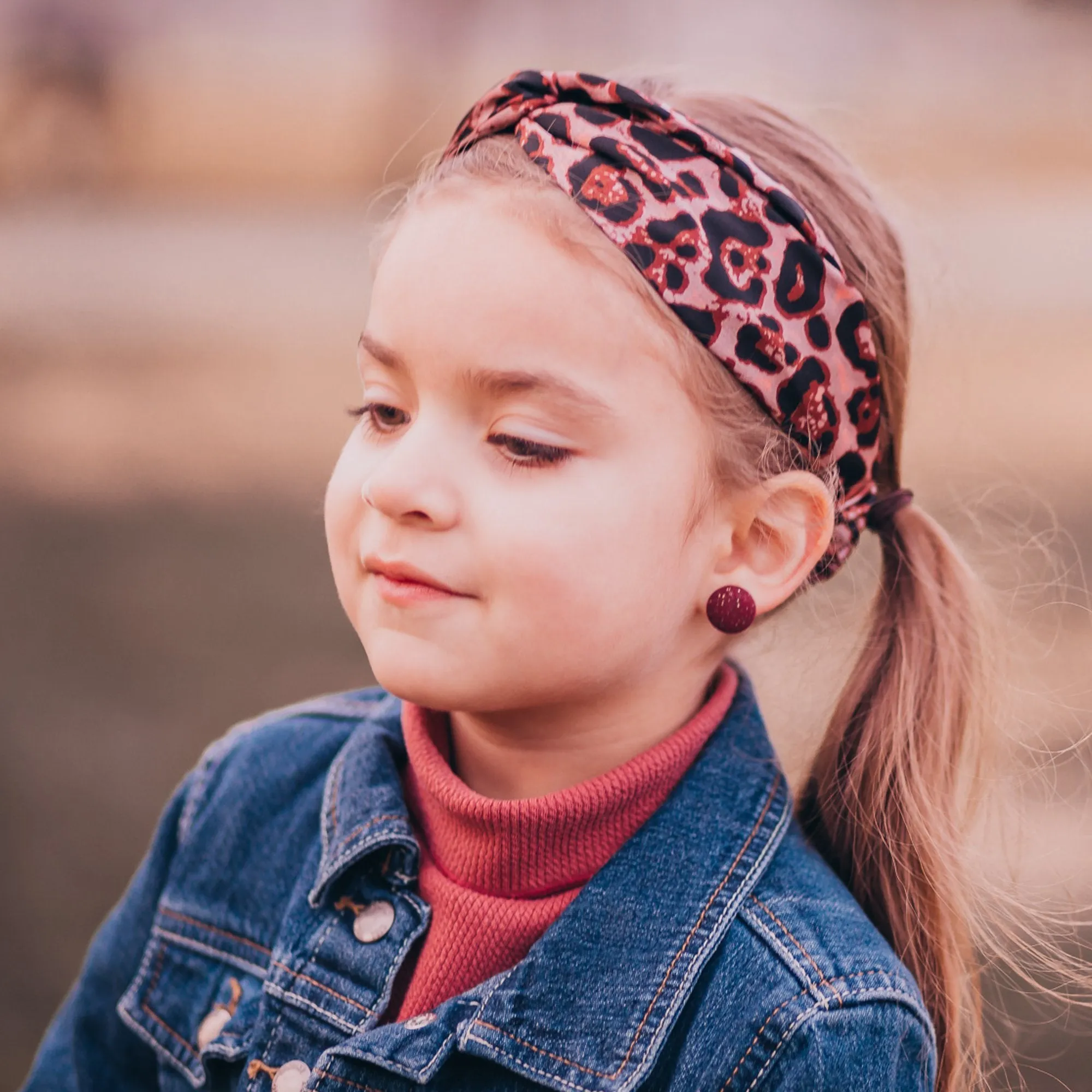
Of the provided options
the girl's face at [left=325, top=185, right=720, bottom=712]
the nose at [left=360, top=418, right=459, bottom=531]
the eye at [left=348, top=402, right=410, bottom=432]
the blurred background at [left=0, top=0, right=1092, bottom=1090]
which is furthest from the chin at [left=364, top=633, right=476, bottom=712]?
the blurred background at [left=0, top=0, right=1092, bottom=1090]

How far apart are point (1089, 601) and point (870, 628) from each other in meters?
1.70

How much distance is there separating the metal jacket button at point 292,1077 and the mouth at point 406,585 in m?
0.51

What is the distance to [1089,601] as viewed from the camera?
9.92 ft

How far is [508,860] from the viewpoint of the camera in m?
1.34

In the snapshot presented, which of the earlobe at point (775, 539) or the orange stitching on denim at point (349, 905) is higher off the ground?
the earlobe at point (775, 539)

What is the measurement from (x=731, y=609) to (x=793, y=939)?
0.34 meters

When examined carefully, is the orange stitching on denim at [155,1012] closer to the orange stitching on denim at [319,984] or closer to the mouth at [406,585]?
the orange stitching on denim at [319,984]

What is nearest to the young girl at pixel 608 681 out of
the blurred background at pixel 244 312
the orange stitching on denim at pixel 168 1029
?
the orange stitching on denim at pixel 168 1029

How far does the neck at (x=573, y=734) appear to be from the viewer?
1.38 meters

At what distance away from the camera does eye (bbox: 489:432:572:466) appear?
1235 mm

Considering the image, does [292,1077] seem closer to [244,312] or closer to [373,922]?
[373,922]

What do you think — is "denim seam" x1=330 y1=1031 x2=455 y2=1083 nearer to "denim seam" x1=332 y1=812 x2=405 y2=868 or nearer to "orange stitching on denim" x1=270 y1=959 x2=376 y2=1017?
"orange stitching on denim" x1=270 y1=959 x2=376 y2=1017

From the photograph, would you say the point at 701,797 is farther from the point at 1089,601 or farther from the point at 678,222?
the point at 1089,601

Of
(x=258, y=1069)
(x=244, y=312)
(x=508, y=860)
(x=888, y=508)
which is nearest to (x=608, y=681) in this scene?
(x=508, y=860)
